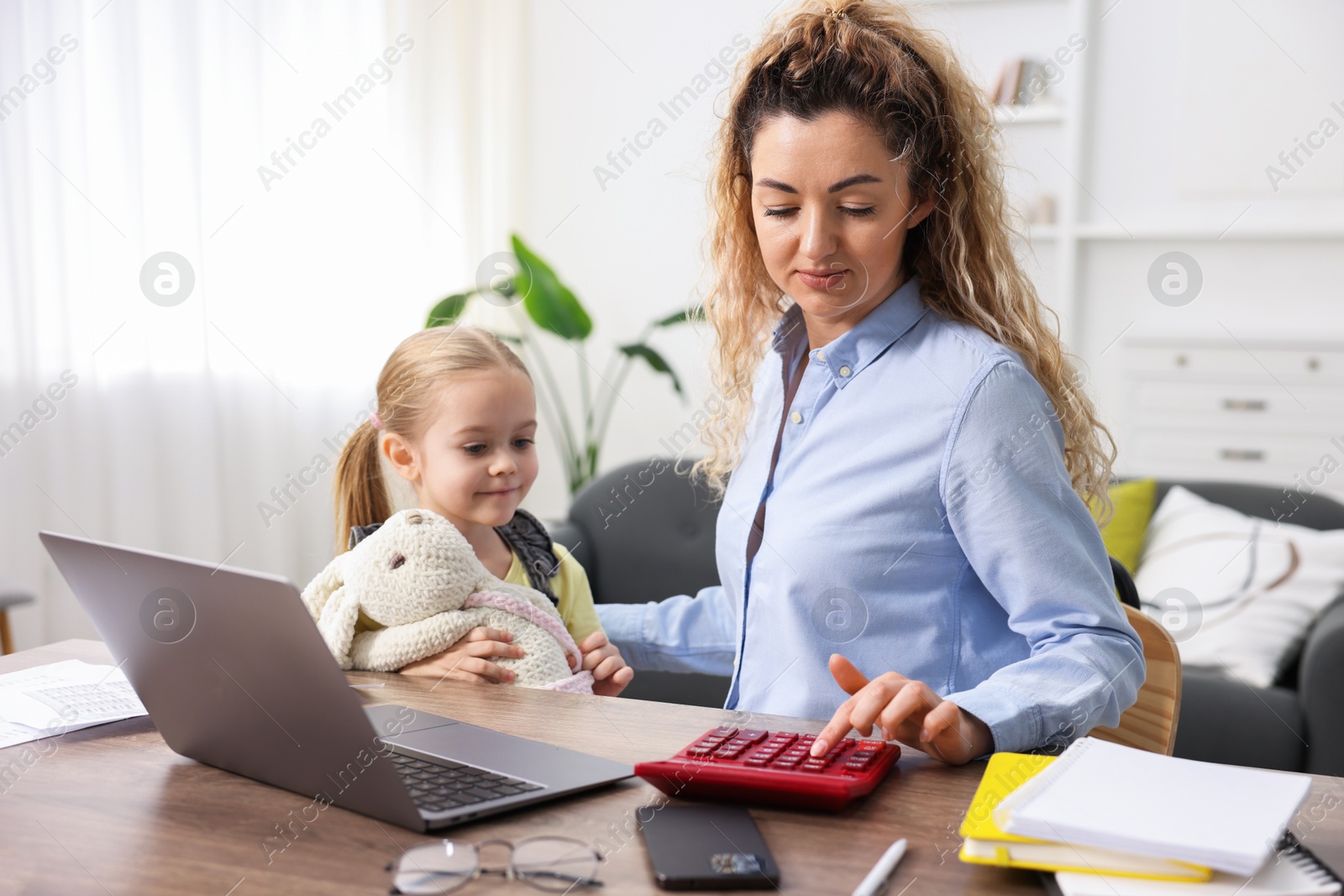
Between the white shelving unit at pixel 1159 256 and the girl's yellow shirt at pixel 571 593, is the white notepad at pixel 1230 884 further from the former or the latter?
the white shelving unit at pixel 1159 256

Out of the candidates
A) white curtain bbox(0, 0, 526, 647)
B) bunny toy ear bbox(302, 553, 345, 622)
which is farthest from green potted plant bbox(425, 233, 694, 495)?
bunny toy ear bbox(302, 553, 345, 622)

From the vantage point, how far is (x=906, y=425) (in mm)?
1175

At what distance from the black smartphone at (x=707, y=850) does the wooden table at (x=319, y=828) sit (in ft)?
0.04

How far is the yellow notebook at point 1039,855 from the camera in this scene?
2.28 feet

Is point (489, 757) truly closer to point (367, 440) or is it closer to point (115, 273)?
point (367, 440)

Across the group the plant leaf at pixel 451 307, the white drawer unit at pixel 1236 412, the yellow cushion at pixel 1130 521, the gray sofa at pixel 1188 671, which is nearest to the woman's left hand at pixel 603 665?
the gray sofa at pixel 1188 671

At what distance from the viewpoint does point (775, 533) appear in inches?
49.3

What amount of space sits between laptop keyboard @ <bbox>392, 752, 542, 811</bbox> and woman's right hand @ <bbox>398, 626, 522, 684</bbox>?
27 centimetres

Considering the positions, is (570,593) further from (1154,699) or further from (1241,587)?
(1241,587)

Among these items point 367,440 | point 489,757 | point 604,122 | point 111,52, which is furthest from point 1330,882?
point 604,122

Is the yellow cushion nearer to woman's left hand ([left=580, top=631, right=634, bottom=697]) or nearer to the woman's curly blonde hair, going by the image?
the woman's curly blonde hair

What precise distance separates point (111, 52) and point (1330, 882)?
3.00 metres

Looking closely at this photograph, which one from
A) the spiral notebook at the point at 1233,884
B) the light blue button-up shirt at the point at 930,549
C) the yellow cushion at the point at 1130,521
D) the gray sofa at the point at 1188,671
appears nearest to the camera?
the spiral notebook at the point at 1233,884

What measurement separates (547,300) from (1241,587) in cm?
208
